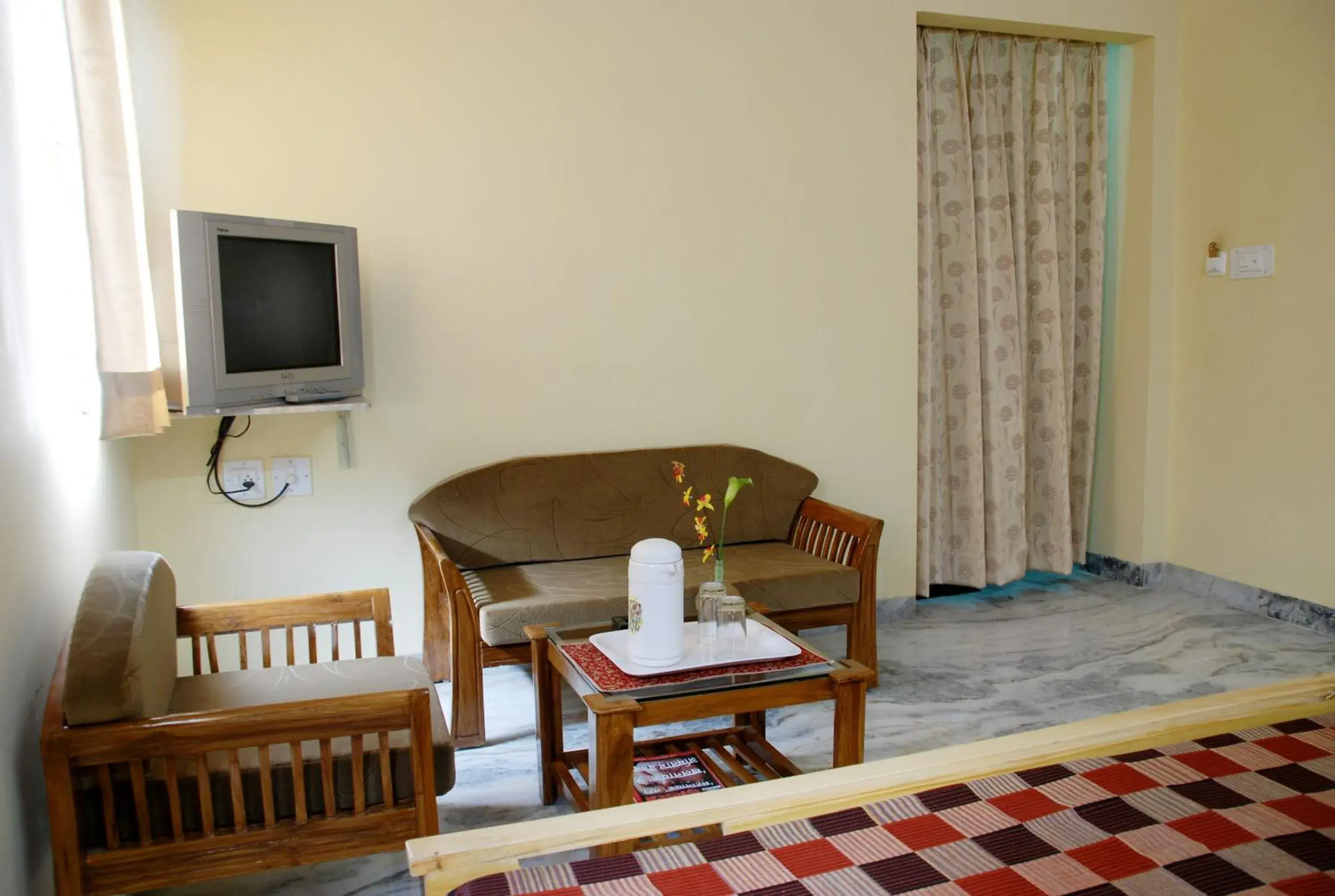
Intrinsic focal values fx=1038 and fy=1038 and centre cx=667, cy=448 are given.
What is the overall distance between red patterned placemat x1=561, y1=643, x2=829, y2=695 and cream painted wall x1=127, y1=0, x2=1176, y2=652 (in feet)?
4.47

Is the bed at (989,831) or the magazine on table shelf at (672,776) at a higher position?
the bed at (989,831)

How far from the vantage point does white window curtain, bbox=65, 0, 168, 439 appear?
246cm

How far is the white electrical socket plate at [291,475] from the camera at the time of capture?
3.39 meters

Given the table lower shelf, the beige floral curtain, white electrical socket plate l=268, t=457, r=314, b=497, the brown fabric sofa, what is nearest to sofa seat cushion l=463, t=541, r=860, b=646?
the brown fabric sofa

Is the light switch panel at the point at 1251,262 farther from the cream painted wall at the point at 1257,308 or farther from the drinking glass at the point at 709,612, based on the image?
the drinking glass at the point at 709,612

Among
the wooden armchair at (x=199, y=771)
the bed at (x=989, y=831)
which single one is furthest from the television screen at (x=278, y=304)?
the bed at (x=989, y=831)

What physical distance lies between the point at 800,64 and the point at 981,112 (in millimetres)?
869

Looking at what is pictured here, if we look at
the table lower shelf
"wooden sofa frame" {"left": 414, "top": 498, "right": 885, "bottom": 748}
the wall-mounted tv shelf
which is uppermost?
the wall-mounted tv shelf

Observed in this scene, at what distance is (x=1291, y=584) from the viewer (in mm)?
3992

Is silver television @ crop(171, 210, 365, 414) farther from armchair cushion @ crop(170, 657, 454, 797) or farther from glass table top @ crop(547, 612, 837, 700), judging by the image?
glass table top @ crop(547, 612, 837, 700)

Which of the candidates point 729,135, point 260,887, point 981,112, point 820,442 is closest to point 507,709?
point 260,887

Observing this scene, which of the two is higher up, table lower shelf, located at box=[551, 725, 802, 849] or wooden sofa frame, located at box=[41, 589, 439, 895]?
wooden sofa frame, located at box=[41, 589, 439, 895]

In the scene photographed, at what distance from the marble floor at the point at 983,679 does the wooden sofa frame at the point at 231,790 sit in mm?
403

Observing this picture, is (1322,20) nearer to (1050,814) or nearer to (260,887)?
(1050,814)
